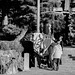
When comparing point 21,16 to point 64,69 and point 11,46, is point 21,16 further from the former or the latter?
point 64,69

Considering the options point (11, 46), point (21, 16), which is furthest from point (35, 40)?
point (21, 16)

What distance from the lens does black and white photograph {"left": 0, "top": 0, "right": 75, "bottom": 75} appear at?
13.0 metres

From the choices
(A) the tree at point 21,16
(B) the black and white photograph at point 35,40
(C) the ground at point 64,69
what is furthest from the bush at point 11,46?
(A) the tree at point 21,16

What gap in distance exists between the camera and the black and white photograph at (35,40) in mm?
13000

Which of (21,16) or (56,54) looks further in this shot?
(21,16)

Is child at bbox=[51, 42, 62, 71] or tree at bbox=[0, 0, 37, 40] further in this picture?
tree at bbox=[0, 0, 37, 40]

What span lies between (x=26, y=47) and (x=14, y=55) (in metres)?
3.03

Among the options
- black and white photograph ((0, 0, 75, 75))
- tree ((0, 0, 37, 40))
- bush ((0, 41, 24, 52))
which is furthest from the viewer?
tree ((0, 0, 37, 40))

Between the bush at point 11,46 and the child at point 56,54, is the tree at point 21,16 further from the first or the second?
the child at point 56,54

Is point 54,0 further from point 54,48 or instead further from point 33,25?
point 54,48

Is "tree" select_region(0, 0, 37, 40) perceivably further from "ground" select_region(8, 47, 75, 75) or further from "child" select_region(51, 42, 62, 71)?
"child" select_region(51, 42, 62, 71)

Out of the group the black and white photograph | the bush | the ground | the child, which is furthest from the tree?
the child

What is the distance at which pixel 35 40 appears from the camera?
15.7 m

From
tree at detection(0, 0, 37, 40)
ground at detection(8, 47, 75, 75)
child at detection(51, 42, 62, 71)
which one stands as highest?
tree at detection(0, 0, 37, 40)
